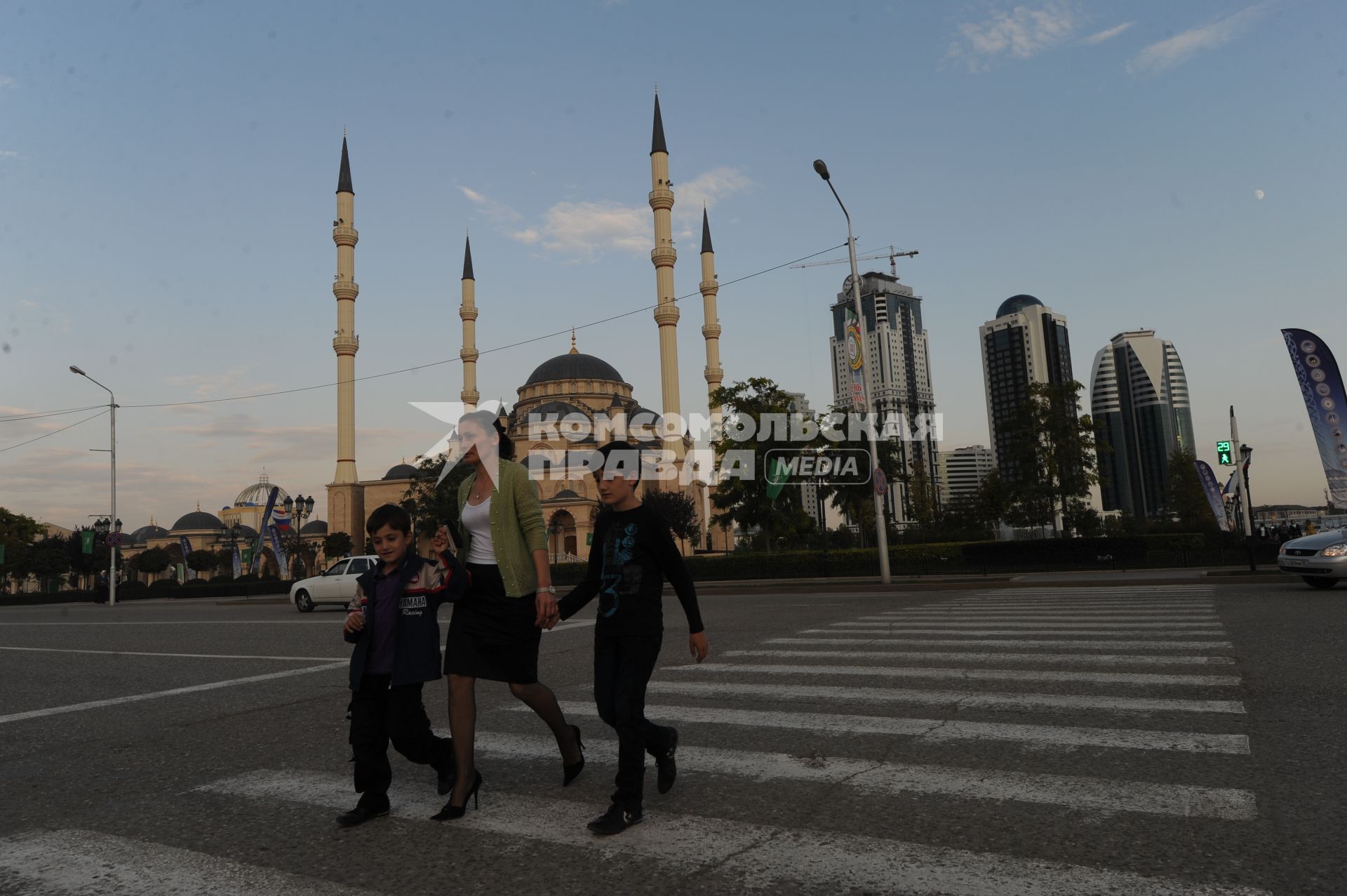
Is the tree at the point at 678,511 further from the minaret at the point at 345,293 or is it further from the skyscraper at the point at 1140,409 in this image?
the skyscraper at the point at 1140,409

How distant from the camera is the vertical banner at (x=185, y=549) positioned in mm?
73819

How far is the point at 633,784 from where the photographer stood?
366 centimetres

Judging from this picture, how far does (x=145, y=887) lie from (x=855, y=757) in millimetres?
3316

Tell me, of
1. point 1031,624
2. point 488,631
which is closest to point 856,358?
point 1031,624

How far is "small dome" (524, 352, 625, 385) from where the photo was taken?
83.0m

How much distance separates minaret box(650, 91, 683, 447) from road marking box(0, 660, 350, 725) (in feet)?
164

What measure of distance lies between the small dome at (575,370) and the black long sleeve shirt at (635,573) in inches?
3103

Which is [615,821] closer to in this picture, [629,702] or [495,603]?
[629,702]

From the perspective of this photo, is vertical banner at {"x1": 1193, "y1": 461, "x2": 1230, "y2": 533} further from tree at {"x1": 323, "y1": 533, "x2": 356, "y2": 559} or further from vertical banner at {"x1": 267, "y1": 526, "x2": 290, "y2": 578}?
tree at {"x1": 323, "y1": 533, "x2": 356, "y2": 559}

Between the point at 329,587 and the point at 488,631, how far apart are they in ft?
68.9

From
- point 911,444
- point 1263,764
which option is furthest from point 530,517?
point 911,444

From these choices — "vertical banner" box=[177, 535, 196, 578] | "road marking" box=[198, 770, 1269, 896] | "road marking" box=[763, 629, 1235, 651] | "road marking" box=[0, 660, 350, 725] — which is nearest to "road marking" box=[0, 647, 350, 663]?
"road marking" box=[0, 660, 350, 725]

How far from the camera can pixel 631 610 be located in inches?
155

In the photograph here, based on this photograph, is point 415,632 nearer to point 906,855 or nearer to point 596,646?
point 596,646
